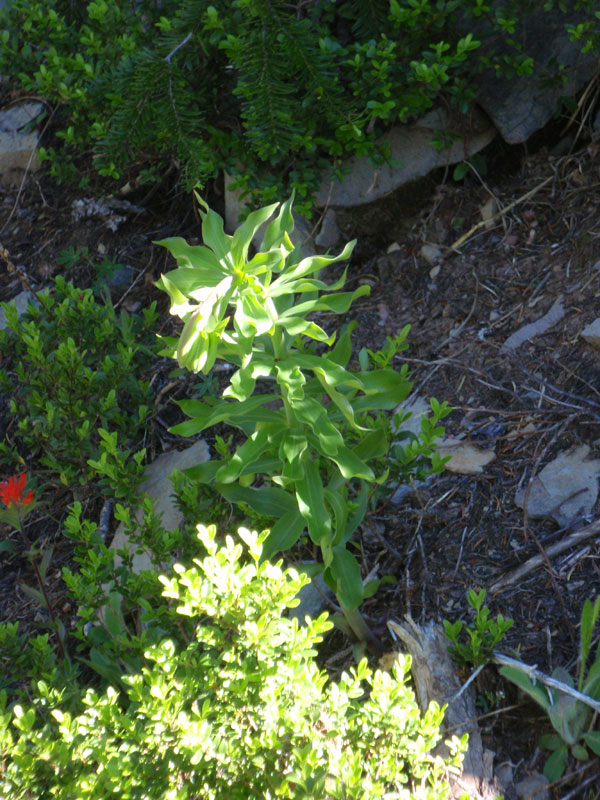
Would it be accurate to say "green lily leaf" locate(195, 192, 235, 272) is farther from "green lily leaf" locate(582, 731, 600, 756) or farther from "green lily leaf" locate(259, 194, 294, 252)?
"green lily leaf" locate(582, 731, 600, 756)

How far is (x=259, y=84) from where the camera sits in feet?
10.2

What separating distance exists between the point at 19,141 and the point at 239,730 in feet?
14.1

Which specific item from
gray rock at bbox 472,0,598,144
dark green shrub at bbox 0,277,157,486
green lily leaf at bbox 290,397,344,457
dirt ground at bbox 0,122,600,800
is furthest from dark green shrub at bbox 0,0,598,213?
green lily leaf at bbox 290,397,344,457

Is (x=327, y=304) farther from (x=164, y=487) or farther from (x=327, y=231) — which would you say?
(x=327, y=231)

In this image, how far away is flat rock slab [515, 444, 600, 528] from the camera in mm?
2490

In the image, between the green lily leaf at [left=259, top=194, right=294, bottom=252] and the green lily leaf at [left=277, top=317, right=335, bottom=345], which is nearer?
the green lily leaf at [left=277, top=317, right=335, bottom=345]

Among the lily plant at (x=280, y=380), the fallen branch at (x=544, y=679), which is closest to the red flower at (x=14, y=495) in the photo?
the lily plant at (x=280, y=380)

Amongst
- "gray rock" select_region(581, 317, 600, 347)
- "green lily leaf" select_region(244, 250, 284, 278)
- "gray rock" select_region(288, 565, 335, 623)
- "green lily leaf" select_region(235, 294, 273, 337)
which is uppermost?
"green lily leaf" select_region(244, 250, 284, 278)

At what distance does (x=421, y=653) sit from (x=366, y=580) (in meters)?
0.37

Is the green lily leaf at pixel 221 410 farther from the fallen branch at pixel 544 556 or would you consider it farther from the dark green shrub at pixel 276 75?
the dark green shrub at pixel 276 75

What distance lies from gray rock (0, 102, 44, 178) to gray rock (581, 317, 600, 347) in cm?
352

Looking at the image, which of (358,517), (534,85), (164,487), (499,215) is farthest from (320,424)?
(534,85)

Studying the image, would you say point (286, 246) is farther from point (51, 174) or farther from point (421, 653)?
point (51, 174)

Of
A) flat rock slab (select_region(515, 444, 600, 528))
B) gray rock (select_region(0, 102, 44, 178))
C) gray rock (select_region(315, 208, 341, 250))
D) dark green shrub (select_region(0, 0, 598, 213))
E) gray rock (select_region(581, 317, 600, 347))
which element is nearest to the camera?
flat rock slab (select_region(515, 444, 600, 528))
